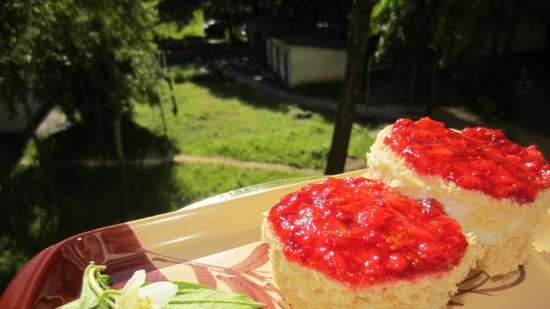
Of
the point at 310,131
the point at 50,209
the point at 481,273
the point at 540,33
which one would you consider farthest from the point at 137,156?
the point at 540,33

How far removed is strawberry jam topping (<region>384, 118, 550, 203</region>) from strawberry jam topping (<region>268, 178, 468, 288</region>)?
1.14 feet

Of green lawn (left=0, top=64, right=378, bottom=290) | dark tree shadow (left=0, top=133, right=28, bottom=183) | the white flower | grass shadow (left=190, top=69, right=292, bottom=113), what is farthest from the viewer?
grass shadow (left=190, top=69, right=292, bottom=113)

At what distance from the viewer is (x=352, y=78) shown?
842 centimetres

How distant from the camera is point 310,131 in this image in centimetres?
1791

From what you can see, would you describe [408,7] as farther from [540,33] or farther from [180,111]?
[540,33]

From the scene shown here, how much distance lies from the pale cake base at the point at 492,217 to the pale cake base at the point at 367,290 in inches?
12.7

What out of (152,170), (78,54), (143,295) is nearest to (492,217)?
(143,295)

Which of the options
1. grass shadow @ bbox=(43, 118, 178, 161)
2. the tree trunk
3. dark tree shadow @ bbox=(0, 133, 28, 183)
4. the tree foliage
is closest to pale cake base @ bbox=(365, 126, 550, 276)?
the tree trunk

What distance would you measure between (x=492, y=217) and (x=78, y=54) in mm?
11211

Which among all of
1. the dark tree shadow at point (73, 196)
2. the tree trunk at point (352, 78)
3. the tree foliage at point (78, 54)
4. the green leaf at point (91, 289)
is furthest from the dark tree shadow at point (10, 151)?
the green leaf at point (91, 289)

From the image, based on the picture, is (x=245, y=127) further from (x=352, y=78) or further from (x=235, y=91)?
(x=352, y=78)

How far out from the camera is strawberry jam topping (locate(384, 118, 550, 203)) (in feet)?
9.89

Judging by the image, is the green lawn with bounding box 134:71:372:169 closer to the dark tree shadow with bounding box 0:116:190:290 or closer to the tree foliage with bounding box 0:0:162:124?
the dark tree shadow with bounding box 0:116:190:290

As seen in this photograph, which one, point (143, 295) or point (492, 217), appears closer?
point (143, 295)
